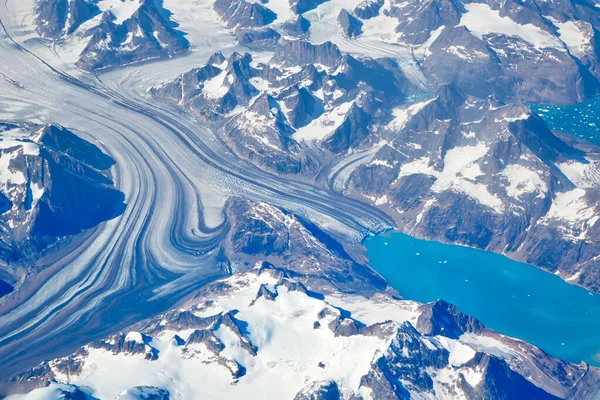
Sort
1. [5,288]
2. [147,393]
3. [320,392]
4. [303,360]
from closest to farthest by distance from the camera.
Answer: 1. [147,393]
2. [320,392]
3. [303,360]
4. [5,288]

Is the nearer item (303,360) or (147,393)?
(147,393)

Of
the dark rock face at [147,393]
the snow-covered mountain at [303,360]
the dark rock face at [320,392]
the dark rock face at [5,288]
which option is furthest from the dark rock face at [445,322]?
the dark rock face at [5,288]

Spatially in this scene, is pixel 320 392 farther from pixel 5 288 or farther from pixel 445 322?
pixel 5 288

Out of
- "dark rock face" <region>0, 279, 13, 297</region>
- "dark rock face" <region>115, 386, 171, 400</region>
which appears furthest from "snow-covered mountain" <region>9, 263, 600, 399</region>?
"dark rock face" <region>0, 279, 13, 297</region>

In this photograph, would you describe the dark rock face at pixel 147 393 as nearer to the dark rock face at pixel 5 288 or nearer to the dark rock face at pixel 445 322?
the dark rock face at pixel 445 322

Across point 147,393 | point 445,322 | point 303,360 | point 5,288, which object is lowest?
point 445,322

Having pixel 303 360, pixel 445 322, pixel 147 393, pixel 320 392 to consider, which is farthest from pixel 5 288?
pixel 445 322

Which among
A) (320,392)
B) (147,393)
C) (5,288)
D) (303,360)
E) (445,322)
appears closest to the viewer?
(147,393)
